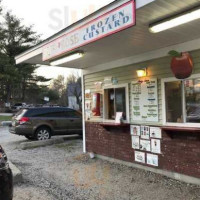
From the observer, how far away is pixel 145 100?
26.1 feet

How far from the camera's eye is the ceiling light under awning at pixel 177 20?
491 centimetres

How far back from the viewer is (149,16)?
5.34 meters

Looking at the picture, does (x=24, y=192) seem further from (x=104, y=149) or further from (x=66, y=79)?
(x=66, y=79)

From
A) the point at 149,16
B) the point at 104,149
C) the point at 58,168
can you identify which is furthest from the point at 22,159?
the point at 149,16

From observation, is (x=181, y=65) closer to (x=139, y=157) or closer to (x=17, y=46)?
(x=139, y=157)

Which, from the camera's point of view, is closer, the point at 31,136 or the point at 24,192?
the point at 24,192

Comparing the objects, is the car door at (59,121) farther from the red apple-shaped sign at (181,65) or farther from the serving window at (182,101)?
the red apple-shaped sign at (181,65)

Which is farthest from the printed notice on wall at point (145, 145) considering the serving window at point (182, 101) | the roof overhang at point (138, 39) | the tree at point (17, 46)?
the tree at point (17, 46)

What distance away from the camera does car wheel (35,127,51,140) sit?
14406mm

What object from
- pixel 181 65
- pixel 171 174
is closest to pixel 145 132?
pixel 171 174

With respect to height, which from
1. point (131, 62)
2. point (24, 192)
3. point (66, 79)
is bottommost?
point (24, 192)

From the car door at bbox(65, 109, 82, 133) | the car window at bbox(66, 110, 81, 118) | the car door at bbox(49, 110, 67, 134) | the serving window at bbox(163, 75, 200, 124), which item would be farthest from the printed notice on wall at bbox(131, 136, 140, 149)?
the car window at bbox(66, 110, 81, 118)

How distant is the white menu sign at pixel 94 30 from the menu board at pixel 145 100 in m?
2.06

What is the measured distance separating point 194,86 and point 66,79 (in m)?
59.4
